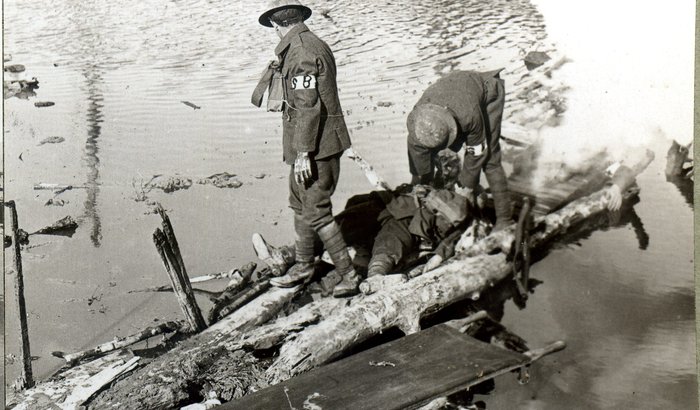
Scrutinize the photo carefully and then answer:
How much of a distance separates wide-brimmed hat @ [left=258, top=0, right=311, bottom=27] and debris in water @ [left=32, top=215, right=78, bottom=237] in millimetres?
1836

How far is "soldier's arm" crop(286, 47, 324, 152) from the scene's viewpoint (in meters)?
3.84

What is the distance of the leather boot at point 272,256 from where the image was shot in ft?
14.8

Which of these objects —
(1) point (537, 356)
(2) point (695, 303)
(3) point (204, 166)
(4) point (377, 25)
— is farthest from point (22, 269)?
(2) point (695, 303)

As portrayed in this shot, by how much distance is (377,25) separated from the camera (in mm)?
4586

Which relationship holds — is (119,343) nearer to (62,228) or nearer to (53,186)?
(62,228)

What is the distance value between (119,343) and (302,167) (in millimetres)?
1608

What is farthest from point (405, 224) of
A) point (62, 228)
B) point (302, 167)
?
point (62, 228)

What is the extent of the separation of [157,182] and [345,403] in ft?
6.60

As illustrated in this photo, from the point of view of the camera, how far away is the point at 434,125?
177 inches

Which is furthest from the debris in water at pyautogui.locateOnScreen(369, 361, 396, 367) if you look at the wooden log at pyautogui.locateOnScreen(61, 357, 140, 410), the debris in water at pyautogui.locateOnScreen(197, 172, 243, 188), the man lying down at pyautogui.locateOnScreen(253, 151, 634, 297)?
the debris in water at pyautogui.locateOnScreen(197, 172, 243, 188)

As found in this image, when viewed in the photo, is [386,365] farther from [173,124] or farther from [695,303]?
[695,303]

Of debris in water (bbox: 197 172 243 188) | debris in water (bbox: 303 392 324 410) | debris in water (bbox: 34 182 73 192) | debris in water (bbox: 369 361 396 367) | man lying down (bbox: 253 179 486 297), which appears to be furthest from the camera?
man lying down (bbox: 253 179 486 297)

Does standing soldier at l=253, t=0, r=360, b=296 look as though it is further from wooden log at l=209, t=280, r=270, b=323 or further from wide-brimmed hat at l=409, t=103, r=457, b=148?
wide-brimmed hat at l=409, t=103, r=457, b=148

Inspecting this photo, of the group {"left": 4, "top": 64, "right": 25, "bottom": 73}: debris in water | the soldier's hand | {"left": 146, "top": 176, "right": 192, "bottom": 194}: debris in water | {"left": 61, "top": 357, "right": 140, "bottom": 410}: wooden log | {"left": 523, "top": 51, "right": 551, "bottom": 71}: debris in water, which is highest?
{"left": 4, "top": 64, "right": 25, "bottom": 73}: debris in water
